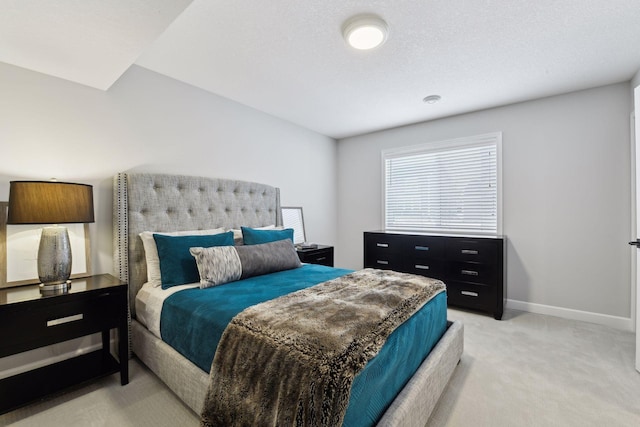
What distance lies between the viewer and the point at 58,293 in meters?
1.70

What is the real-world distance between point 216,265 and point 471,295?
9.00 ft

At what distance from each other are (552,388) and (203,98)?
3.71 meters

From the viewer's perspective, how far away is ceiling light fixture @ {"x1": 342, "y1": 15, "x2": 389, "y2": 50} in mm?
1834

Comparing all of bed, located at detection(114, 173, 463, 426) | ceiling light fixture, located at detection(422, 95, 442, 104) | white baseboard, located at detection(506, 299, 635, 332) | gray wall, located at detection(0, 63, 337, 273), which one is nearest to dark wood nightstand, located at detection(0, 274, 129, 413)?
bed, located at detection(114, 173, 463, 426)

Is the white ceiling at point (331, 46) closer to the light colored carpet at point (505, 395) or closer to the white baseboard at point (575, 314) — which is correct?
the light colored carpet at point (505, 395)

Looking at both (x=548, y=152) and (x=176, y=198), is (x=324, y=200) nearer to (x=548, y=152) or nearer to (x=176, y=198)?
(x=176, y=198)

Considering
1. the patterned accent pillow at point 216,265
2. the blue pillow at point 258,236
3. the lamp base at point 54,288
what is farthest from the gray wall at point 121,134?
the patterned accent pillow at point 216,265

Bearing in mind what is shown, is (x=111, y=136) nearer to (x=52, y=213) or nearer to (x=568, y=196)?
(x=52, y=213)

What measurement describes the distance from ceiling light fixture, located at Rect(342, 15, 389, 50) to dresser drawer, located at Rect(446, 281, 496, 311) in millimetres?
2650

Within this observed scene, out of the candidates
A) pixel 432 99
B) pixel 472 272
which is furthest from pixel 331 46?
pixel 472 272

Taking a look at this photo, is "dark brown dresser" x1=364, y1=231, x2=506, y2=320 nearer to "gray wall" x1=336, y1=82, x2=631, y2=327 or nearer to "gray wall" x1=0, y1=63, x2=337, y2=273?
"gray wall" x1=336, y1=82, x2=631, y2=327

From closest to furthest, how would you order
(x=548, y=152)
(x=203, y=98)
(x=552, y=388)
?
(x=552, y=388)
(x=203, y=98)
(x=548, y=152)

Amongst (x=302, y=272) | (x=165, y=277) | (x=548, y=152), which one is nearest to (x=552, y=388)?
(x=302, y=272)

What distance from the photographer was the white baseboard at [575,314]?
2.78 m
